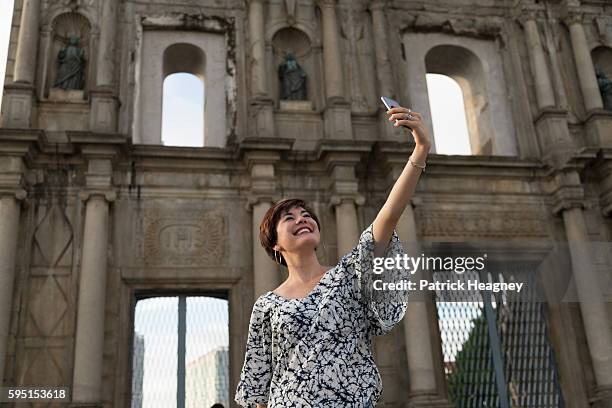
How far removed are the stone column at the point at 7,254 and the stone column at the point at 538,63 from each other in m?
8.90

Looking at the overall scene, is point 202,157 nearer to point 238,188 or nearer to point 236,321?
point 238,188

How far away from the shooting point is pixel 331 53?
1116 cm

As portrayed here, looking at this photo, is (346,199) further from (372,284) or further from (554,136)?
(372,284)

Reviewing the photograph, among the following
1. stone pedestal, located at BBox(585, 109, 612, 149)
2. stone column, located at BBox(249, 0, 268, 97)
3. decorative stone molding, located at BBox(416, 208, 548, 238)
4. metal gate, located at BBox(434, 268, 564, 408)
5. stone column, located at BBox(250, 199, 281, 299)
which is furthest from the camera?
stone pedestal, located at BBox(585, 109, 612, 149)

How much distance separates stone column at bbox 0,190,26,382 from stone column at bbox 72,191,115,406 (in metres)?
0.90

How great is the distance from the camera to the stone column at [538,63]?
38.1 feet

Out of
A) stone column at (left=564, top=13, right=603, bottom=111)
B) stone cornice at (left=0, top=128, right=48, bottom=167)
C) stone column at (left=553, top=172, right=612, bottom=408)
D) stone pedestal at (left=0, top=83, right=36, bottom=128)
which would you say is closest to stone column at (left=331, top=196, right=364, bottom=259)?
stone column at (left=553, top=172, right=612, bottom=408)

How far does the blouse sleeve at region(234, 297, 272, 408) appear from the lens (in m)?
2.20

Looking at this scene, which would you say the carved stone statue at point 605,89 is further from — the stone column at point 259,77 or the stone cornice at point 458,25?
the stone column at point 259,77

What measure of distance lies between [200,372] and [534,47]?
27.6ft

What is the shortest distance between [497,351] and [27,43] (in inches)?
356

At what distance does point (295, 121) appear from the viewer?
10891 mm

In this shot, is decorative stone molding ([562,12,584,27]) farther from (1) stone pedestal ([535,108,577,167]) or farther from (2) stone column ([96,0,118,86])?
(2) stone column ([96,0,118,86])

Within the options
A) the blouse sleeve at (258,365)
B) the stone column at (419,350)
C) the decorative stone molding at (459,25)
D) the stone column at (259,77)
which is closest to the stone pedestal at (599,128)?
the decorative stone molding at (459,25)
